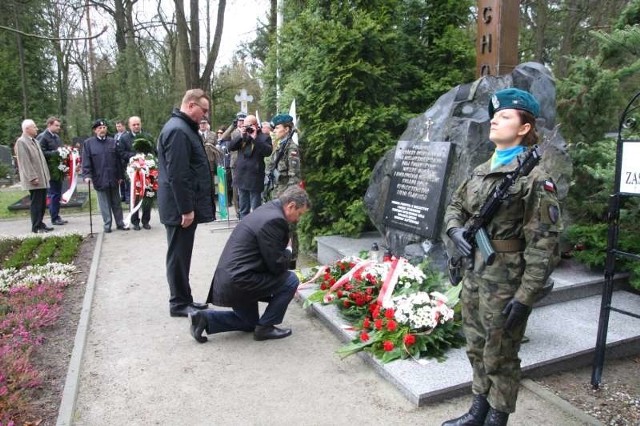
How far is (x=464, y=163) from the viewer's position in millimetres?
4590

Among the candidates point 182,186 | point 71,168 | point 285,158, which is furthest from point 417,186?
point 71,168

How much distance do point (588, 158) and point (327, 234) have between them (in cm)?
344

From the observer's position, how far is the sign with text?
4.77 metres

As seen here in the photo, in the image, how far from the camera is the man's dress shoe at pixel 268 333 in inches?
163

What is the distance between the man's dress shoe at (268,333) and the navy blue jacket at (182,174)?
1.20 metres

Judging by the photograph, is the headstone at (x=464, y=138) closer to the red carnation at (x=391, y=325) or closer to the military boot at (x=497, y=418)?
the red carnation at (x=391, y=325)

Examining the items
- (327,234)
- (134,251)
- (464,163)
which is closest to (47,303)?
(134,251)

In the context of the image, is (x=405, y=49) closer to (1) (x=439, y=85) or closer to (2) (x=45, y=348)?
(1) (x=439, y=85)

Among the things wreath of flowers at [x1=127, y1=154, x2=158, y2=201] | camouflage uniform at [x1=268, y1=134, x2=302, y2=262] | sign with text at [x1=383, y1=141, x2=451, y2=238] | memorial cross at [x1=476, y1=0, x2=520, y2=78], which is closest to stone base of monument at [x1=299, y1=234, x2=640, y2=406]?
sign with text at [x1=383, y1=141, x2=451, y2=238]

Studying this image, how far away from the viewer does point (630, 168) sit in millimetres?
3121

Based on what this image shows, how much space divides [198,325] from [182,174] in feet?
4.36

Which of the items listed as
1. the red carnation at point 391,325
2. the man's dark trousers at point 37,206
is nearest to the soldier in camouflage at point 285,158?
the red carnation at point 391,325

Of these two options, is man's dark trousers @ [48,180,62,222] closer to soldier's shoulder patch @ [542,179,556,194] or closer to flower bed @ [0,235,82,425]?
flower bed @ [0,235,82,425]

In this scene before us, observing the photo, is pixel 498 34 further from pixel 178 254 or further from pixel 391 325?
pixel 178 254
